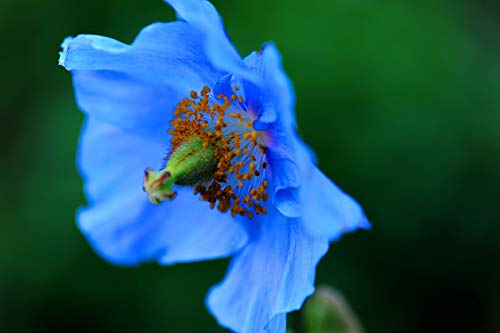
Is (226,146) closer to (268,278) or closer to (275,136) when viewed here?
(275,136)

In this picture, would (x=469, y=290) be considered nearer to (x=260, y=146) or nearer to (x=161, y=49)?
(x=260, y=146)

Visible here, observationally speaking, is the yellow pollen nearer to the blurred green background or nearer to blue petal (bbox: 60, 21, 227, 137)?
blue petal (bbox: 60, 21, 227, 137)

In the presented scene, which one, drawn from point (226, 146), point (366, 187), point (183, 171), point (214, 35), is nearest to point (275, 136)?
point (226, 146)

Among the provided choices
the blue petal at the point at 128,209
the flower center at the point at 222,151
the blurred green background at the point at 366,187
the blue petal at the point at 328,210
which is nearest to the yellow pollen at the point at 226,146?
the flower center at the point at 222,151

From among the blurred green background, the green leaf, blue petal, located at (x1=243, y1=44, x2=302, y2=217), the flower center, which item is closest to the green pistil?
the flower center

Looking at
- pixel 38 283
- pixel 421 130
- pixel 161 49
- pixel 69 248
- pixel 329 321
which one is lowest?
pixel 38 283

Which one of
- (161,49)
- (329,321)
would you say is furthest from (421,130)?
(161,49)

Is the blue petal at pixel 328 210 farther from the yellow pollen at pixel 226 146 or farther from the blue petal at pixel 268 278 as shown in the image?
the yellow pollen at pixel 226 146
